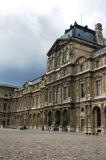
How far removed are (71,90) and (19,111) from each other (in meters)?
44.9

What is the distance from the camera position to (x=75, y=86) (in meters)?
62.2

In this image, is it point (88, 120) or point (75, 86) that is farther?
point (75, 86)

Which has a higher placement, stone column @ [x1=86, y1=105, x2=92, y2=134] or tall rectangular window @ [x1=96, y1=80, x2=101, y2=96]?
tall rectangular window @ [x1=96, y1=80, x2=101, y2=96]

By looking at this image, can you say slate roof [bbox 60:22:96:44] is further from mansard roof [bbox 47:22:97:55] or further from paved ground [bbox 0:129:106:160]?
paved ground [bbox 0:129:106:160]

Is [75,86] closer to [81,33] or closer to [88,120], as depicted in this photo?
[88,120]

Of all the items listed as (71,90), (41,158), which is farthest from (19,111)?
(41,158)

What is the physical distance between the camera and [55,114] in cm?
6775

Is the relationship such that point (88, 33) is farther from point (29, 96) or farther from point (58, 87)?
point (29, 96)

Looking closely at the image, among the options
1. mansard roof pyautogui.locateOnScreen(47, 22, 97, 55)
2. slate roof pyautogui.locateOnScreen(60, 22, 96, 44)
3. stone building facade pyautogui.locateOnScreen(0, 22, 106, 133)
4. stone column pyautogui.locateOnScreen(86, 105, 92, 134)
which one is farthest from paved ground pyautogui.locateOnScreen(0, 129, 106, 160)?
slate roof pyautogui.locateOnScreen(60, 22, 96, 44)

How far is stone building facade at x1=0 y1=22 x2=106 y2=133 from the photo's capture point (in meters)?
54.2

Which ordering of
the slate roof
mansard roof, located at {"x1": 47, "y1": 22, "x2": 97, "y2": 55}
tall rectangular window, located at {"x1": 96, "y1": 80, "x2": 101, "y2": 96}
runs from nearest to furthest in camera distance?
tall rectangular window, located at {"x1": 96, "y1": 80, "x2": 101, "y2": 96}
mansard roof, located at {"x1": 47, "y1": 22, "x2": 97, "y2": 55}
the slate roof

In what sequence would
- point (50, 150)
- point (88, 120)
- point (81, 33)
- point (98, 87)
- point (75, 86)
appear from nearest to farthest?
point (50, 150) → point (98, 87) → point (88, 120) → point (75, 86) → point (81, 33)

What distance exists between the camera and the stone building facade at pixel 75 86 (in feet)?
178

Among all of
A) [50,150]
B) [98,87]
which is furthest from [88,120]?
[50,150]
